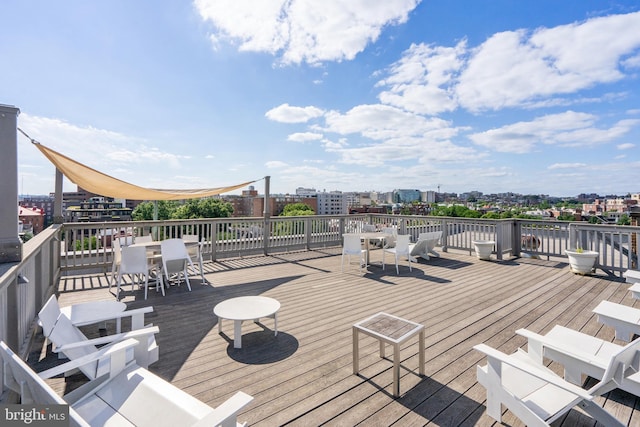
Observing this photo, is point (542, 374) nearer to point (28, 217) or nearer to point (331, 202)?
point (28, 217)

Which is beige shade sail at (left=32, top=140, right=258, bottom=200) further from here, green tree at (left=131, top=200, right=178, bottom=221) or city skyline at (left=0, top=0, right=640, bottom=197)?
green tree at (left=131, top=200, right=178, bottom=221)

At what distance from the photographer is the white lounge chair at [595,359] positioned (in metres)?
1.77

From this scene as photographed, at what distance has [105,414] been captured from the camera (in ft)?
4.81

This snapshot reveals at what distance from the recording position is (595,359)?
76.8 inches

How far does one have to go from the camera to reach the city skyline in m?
6.09

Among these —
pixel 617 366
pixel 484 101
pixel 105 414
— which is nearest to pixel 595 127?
pixel 484 101

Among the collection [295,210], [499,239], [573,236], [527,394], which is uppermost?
[295,210]

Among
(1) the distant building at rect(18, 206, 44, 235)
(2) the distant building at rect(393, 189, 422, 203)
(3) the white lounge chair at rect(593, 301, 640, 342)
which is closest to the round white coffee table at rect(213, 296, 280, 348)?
(1) the distant building at rect(18, 206, 44, 235)

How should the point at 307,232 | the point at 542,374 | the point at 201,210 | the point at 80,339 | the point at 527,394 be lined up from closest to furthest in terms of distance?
1. the point at 542,374
2. the point at 527,394
3. the point at 80,339
4. the point at 307,232
5. the point at 201,210

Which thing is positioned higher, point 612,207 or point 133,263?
point 612,207

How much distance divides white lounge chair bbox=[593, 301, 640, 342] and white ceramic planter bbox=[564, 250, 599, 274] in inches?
141

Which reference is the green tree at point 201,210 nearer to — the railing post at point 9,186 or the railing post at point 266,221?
the railing post at point 266,221

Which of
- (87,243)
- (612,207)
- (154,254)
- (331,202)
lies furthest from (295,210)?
(331,202)

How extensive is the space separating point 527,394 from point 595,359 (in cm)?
60
